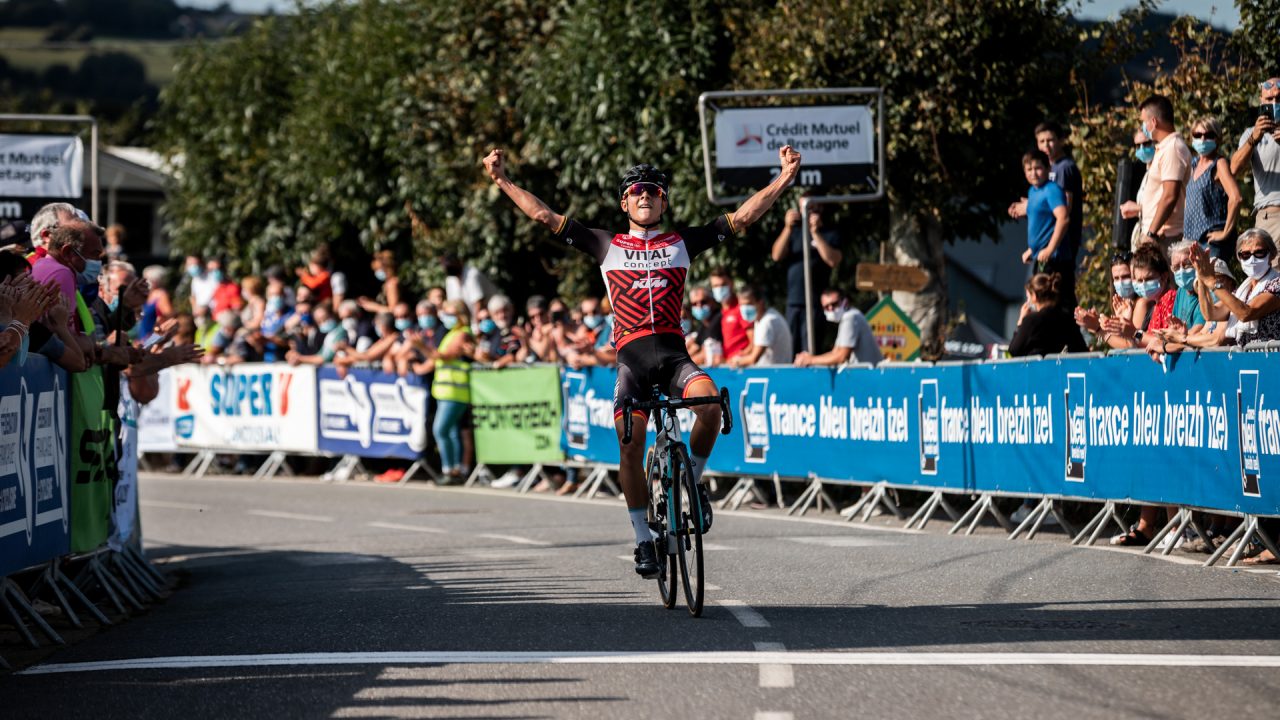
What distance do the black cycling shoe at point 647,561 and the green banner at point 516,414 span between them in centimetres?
1165

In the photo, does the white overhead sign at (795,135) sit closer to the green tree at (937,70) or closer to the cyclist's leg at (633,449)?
the green tree at (937,70)

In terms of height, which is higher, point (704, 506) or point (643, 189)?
point (643, 189)

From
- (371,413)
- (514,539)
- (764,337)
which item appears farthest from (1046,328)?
(371,413)

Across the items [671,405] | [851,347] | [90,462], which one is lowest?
[90,462]

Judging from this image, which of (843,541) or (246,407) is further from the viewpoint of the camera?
(246,407)

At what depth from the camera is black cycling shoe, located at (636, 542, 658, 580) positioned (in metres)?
9.47

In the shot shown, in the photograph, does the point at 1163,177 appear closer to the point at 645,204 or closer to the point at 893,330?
the point at 893,330

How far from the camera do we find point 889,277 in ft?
61.1

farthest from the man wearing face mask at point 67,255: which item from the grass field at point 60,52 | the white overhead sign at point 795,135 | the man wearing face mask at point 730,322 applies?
the grass field at point 60,52

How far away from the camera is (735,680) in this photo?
701 centimetres

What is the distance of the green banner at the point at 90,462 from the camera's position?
1077cm

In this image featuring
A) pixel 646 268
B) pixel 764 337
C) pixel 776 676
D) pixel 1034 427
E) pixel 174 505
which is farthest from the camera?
pixel 174 505

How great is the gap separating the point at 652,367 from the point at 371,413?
586 inches

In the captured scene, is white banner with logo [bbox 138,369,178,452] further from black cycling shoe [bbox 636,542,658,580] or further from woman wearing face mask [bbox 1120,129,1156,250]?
black cycling shoe [bbox 636,542,658,580]
